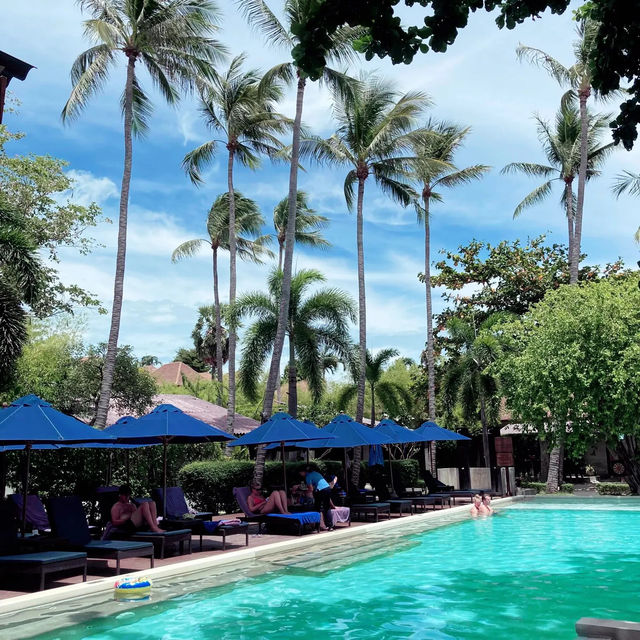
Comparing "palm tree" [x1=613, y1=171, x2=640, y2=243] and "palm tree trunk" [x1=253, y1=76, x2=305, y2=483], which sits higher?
"palm tree" [x1=613, y1=171, x2=640, y2=243]

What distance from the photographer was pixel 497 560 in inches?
517

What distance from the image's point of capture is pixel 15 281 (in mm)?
16750

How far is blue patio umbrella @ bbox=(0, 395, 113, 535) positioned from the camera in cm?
949

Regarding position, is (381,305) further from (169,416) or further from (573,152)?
(169,416)

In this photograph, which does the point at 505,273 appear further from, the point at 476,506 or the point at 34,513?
the point at 34,513

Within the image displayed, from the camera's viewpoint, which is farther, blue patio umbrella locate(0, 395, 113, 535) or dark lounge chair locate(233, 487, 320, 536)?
dark lounge chair locate(233, 487, 320, 536)

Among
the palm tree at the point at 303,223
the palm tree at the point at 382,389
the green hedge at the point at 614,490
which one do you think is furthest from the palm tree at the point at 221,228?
the green hedge at the point at 614,490

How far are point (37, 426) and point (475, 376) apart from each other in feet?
78.9

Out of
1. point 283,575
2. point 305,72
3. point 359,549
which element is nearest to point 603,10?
point 305,72

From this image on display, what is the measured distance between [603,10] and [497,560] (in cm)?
1014

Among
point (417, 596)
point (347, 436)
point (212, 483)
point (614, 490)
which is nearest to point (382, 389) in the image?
point (614, 490)

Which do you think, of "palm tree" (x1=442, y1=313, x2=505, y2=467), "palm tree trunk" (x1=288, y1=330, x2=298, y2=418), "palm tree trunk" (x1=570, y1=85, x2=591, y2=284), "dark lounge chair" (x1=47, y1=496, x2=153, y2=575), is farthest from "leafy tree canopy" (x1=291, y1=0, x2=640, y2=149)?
"palm tree trunk" (x1=570, y1=85, x2=591, y2=284)

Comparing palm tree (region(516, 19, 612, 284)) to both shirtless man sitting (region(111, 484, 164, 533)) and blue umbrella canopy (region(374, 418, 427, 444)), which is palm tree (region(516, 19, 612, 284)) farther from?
shirtless man sitting (region(111, 484, 164, 533))

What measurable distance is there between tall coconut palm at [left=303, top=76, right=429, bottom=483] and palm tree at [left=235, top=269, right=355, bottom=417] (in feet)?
4.60
